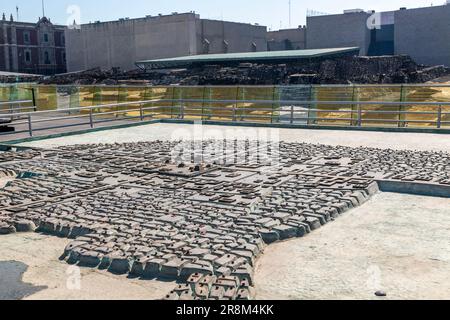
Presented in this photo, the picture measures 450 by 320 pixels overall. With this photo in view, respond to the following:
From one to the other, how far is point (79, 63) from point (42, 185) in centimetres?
8501

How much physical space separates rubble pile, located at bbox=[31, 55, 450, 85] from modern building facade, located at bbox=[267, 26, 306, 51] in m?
34.2

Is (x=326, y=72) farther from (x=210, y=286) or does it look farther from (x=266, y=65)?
(x=210, y=286)

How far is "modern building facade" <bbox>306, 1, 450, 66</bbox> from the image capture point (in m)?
70.4

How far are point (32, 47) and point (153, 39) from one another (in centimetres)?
3113

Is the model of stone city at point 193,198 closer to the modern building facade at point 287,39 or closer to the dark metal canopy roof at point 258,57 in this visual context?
the dark metal canopy roof at point 258,57

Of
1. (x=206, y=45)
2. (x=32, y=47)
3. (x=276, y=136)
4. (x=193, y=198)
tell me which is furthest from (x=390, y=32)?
(x=193, y=198)

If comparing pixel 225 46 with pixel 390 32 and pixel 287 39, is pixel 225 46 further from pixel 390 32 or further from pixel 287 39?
pixel 390 32

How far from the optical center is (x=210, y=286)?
5.80 m

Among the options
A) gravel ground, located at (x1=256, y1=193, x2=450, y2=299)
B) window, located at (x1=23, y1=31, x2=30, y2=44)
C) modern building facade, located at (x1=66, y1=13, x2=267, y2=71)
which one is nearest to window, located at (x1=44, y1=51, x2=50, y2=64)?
window, located at (x1=23, y1=31, x2=30, y2=44)

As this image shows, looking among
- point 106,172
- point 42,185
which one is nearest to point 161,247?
point 42,185

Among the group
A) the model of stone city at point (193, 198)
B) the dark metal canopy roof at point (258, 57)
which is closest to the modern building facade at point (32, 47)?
the dark metal canopy roof at point (258, 57)

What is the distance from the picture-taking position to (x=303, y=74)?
49.3 metres

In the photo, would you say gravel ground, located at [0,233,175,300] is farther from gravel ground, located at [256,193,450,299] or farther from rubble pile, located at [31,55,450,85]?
rubble pile, located at [31,55,450,85]

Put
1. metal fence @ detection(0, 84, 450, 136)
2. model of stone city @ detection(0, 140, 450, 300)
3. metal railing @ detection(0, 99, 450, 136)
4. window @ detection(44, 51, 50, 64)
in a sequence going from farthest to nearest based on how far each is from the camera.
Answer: window @ detection(44, 51, 50, 64)
metal railing @ detection(0, 99, 450, 136)
metal fence @ detection(0, 84, 450, 136)
model of stone city @ detection(0, 140, 450, 300)
